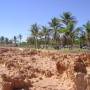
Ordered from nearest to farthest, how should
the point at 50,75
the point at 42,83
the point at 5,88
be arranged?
the point at 5,88
the point at 42,83
the point at 50,75

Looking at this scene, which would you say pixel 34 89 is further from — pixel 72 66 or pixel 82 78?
pixel 82 78

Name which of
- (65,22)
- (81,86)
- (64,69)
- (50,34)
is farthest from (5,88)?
(50,34)

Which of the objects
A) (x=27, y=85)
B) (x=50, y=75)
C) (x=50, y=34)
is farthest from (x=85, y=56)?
(x=50, y=34)

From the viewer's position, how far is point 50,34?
185ft

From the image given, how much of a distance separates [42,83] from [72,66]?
2196mm

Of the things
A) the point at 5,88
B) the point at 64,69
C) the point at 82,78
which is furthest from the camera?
the point at 64,69

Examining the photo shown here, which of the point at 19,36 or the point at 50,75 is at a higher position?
the point at 19,36

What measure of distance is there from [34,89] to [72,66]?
2463 mm

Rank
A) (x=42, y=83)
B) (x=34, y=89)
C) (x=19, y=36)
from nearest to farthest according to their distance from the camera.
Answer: (x=34, y=89), (x=42, y=83), (x=19, y=36)

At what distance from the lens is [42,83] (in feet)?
51.9

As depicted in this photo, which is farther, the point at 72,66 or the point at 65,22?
the point at 65,22

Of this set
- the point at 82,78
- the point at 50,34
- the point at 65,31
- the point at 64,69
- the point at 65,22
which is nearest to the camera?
the point at 82,78

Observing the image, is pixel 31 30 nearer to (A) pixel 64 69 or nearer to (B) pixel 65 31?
(B) pixel 65 31

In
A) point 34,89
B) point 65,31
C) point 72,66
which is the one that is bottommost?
point 34,89
